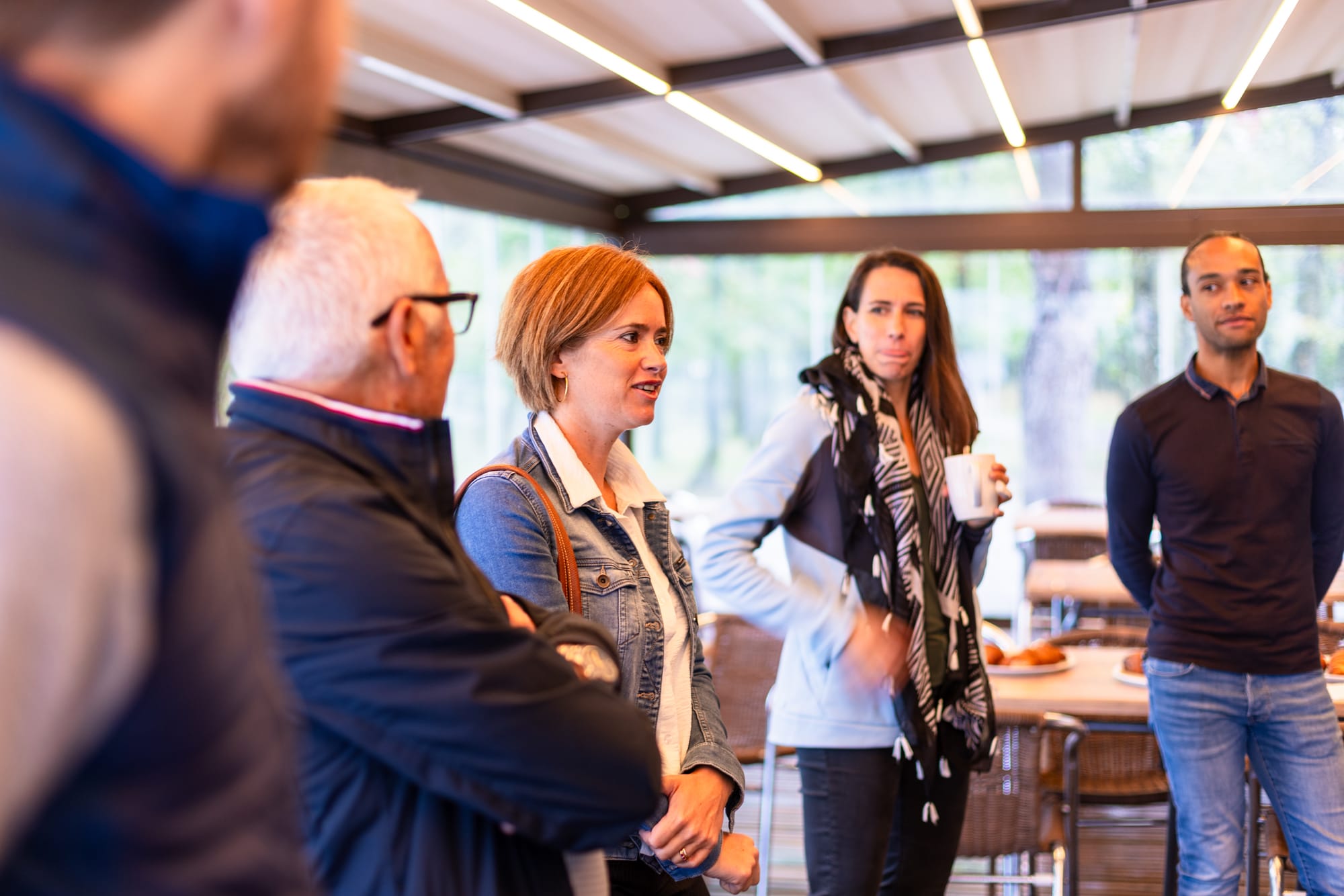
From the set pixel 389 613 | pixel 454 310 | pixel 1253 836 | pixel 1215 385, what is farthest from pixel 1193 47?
pixel 389 613

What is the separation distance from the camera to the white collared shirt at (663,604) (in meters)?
1.87

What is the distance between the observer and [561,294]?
78.6 inches

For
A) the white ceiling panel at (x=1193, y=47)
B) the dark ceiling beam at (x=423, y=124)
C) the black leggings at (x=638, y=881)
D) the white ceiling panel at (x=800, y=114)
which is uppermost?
the white ceiling panel at (x=1193, y=47)

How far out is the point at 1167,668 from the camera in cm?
294

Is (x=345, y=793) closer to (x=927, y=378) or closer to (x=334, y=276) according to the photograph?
(x=334, y=276)

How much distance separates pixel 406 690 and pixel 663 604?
96 centimetres

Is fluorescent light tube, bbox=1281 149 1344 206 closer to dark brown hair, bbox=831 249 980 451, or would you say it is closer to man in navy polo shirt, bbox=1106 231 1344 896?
man in navy polo shirt, bbox=1106 231 1344 896

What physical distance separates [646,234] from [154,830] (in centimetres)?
880

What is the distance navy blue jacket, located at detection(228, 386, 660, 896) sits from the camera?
38.6 inches

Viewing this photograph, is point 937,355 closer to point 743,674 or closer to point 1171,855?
point 1171,855

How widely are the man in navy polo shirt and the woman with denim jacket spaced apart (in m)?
1.47

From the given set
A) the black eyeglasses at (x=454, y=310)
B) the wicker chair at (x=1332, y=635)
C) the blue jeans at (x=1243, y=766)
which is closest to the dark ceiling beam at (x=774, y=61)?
the wicker chair at (x=1332, y=635)

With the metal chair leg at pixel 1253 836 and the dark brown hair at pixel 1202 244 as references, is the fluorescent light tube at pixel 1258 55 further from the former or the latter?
the metal chair leg at pixel 1253 836

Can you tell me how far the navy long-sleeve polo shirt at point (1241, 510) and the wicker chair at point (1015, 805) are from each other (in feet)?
1.35
